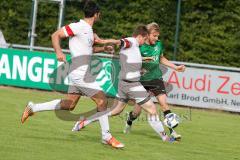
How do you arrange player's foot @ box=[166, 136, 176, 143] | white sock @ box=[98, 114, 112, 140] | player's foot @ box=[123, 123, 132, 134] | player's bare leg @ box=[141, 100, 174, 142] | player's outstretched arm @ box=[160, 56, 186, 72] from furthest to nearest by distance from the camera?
player's foot @ box=[123, 123, 132, 134] → player's outstretched arm @ box=[160, 56, 186, 72] → player's foot @ box=[166, 136, 176, 143] → player's bare leg @ box=[141, 100, 174, 142] → white sock @ box=[98, 114, 112, 140]

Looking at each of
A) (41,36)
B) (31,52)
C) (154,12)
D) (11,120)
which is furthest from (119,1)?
(11,120)

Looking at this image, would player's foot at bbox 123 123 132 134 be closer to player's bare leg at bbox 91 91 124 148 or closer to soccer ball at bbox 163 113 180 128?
soccer ball at bbox 163 113 180 128

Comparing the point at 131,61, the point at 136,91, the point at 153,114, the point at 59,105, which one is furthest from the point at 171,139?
the point at 59,105

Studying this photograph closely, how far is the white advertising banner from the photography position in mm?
20625

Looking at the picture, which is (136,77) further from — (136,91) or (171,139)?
(171,139)

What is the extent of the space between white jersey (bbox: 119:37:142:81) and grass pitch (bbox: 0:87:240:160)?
1027mm

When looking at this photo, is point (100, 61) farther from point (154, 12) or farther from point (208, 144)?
point (208, 144)

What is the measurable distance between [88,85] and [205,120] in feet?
22.7

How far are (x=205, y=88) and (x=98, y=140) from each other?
8844 mm

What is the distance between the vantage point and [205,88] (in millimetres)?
20891

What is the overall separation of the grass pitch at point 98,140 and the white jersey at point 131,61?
1.03m

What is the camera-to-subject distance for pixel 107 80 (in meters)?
21.6

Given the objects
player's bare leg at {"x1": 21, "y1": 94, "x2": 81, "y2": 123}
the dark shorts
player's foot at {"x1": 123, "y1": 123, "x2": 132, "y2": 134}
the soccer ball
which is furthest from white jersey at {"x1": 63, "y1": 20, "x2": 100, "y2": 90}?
player's foot at {"x1": 123, "y1": 123, "x2": 132, "y2": 134}

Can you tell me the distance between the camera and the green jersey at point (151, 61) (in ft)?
44.4
